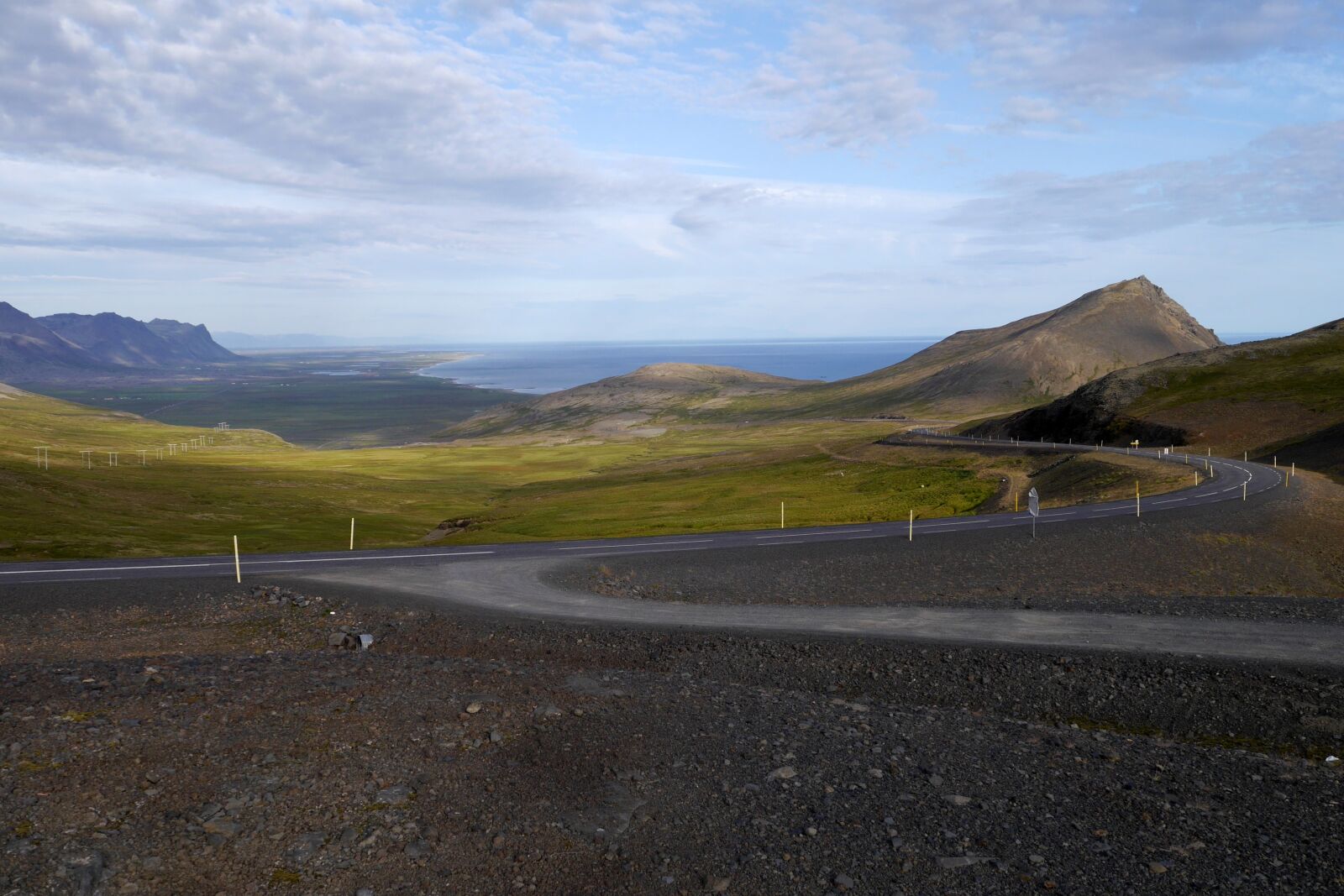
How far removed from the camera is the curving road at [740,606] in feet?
70.1

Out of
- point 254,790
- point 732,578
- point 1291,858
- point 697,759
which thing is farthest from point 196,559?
point 1291,858

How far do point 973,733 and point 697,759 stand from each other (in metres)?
5.21

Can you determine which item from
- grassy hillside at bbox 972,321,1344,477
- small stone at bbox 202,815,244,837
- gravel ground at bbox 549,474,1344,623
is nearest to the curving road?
gravel ground at bbox 549,474,1344,623

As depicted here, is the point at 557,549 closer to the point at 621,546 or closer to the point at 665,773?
the point at 621,546

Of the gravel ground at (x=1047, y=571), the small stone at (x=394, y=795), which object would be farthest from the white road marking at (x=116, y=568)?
the small stone at (x=394, y=795)

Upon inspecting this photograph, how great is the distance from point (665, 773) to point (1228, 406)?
101803mm

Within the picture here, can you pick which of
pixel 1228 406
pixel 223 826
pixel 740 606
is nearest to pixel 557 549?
pixel 740 606

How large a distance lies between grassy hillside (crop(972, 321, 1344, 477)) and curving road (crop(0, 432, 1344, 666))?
4413 cm

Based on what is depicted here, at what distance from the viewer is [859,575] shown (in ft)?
104

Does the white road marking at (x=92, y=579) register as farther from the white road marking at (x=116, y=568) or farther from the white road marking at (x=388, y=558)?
the white road marking at (x=388, y=558)

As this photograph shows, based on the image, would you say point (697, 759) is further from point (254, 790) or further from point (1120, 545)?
point (1120, 545)

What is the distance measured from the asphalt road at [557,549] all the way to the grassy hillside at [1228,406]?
26.3 m

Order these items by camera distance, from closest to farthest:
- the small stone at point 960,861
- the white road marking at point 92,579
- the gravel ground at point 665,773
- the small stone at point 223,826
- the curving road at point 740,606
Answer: the gravel ground at point 665,773
the small stone at point 960,861
the small stone at point 223,826
the curving road at point 740,606
the white road marking at point 92,579

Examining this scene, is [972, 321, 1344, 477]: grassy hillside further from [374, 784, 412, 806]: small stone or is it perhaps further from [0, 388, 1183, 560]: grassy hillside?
[374, 784, 412, 806]: small stone
